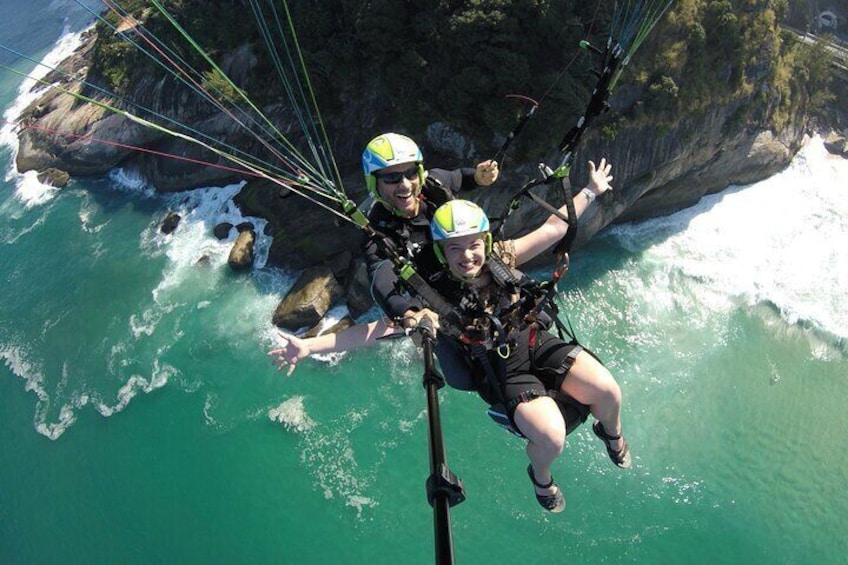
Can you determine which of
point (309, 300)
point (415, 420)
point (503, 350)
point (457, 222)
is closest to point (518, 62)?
point (309, 300)

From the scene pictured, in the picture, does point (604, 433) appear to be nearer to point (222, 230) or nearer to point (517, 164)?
point (517, 164)

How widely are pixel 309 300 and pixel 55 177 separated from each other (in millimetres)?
20668

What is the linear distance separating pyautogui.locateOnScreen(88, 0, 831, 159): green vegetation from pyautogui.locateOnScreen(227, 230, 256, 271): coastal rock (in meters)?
6.60

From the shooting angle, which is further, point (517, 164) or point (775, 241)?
point (775, 241)

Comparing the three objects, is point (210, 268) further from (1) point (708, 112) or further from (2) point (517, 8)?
(1) point (708, 112)

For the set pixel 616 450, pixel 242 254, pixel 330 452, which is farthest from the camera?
pixel 242 254

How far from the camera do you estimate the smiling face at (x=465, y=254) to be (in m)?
5.27

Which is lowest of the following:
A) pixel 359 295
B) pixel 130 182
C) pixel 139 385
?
pixel 139 385

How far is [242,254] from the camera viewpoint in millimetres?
22234

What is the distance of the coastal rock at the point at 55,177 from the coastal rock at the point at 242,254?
47.5 ft

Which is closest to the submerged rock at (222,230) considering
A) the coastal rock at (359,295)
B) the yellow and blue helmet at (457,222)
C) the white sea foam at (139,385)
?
the white sea foam at (139,385)

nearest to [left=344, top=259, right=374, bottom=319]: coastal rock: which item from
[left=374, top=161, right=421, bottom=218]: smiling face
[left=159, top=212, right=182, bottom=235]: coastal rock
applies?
[left=159, top=212, right=182, bottom=235]: coastal rock

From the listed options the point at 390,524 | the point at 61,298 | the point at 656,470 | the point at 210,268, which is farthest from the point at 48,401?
the point at 656,470

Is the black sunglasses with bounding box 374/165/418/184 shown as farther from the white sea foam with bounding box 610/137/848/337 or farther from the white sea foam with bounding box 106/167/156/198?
the white sea foam with bounding box 106/167/156/198
